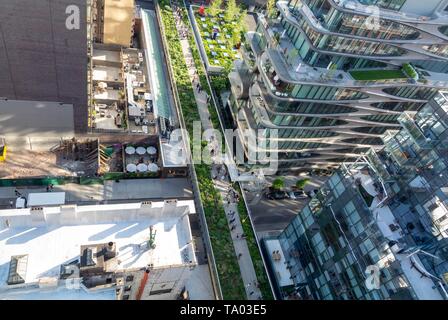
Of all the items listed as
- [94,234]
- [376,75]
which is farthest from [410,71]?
[94,234]

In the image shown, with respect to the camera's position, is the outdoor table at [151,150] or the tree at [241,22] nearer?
the outdoor table at [151,150]

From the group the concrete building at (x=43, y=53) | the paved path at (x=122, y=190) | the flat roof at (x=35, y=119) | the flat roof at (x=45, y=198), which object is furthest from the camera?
the paved path at (x=122, y=190)

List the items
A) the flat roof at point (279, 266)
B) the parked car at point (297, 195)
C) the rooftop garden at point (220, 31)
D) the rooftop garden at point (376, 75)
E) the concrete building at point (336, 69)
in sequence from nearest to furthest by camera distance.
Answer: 1. the concrete building at point (336, 69)
2. the flat roof at point (279, 266)
3. the rooftop garden at point (376, 75)
4. the parked car at point (297, 195)
5. the rooftop garden at point (220, 31)

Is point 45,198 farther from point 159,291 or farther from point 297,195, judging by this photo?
point 297,195

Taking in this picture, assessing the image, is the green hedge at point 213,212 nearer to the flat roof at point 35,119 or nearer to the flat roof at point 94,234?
the flat roof at point 94,234

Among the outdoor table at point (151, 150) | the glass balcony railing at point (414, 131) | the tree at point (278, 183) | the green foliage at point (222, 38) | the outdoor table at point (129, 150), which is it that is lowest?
the tree at point (278, 183)

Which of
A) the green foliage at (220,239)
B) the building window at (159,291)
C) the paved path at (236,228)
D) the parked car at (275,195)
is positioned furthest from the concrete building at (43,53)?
the parked car at (275,195)
